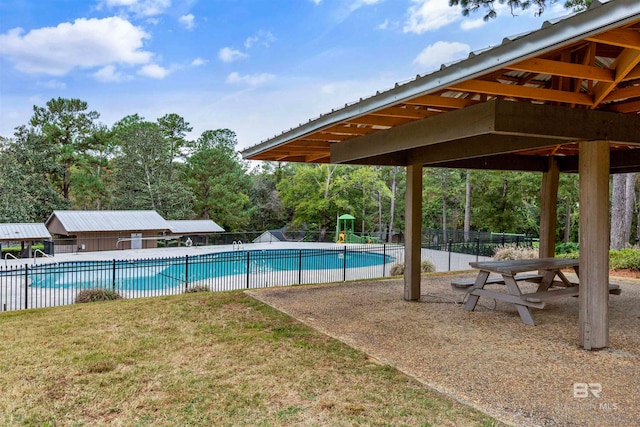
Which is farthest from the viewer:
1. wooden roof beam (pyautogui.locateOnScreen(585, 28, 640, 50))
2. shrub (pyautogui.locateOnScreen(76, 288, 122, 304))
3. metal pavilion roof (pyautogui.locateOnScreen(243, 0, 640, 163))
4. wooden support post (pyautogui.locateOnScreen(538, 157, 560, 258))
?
wooden support post (pyautogui.locateOnScreen(538, 157, 560, 258))

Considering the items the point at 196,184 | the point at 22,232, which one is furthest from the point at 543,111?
the point at 196,184

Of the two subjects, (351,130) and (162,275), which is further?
(162,275)

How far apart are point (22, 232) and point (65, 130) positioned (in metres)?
11.7

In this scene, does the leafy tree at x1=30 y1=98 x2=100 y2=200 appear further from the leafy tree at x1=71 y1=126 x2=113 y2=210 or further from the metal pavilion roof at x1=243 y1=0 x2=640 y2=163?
the metal pavilion roof at x1=243 y1=0 x2=640 y2=163

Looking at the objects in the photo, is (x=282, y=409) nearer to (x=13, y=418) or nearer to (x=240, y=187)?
(x=13, y=418)

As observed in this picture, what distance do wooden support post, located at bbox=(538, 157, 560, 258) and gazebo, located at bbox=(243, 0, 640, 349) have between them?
10.1 ft

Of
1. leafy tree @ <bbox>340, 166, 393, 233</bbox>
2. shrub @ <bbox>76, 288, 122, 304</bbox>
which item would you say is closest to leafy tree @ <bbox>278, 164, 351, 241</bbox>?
leafy tree @ <bbox>340, 166, 393, 233</bbox>

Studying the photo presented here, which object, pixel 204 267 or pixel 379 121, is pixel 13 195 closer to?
pixel 204 267

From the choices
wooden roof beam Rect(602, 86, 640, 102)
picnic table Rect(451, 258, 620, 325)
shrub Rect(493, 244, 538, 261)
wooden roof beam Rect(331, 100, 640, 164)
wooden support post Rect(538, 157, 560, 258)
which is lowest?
shrub Rect(493, 244, 538, 261)

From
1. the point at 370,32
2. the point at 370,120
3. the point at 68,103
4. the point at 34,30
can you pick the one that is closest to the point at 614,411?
the point at 370,120

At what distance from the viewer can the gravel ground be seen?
2.91 metres

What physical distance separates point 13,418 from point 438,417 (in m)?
2.86

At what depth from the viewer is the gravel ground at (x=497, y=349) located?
291cm

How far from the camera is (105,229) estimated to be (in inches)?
885
